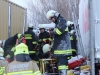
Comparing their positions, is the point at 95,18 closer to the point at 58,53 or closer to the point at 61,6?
the point at 58,53

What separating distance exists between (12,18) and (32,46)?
6.83ft

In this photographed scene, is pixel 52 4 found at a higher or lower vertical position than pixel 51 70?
higher

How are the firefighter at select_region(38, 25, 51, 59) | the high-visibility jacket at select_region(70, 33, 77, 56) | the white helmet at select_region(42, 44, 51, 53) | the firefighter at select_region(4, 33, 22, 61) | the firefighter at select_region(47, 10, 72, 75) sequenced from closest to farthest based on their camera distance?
the firefighter at select_region(47, 10, 72, 75) → the white helmet at select_region(42, 44, 51, 53) → the firefighter at select_region(4, 33, 22, 61) → the firefighter at select_region(38, 25, 51, 59) → the high-visibility jacket at select_region(70, 33, 77, 56)

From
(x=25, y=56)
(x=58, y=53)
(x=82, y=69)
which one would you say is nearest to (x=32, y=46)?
(x=58, y=53)

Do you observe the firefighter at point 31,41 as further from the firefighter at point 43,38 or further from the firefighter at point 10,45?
the firefighter at point 10,45

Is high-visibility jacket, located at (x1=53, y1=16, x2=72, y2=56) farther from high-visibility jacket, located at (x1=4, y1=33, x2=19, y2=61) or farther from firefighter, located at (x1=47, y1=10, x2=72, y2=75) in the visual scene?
high-visibility jacket, located at (x1=4, y1=33, x2=19, y2=61)

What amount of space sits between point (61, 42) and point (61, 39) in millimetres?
73

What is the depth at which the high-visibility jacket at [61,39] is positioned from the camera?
6.74m

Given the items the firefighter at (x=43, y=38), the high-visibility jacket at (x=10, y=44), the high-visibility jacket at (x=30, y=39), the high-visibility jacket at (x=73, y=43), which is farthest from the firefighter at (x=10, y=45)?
the high-visibility jacket at (x=73, y=43)

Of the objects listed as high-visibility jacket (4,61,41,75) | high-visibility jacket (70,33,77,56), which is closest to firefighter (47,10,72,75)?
high-visibility jacket (70,33,77,56)

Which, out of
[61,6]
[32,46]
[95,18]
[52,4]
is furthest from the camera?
[52,4]

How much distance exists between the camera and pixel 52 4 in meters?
27.4

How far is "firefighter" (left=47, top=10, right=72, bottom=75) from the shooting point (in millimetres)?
6730

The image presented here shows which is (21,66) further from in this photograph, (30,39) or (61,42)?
(30,39)
